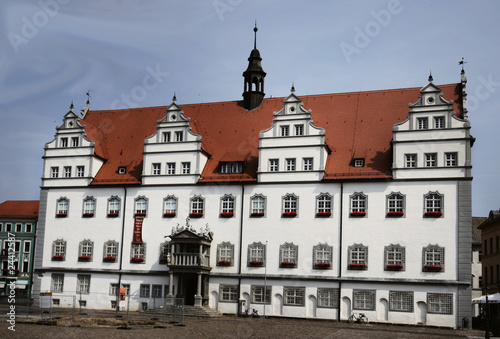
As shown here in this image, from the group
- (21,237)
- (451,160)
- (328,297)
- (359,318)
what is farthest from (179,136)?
(21,237)

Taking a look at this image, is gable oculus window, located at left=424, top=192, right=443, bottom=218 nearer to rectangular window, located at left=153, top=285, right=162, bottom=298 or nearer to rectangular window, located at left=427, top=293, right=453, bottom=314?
rectangular window, located at left=427, top=293, right=453, bottom=314

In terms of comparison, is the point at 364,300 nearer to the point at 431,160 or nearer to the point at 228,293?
the point at 228,293

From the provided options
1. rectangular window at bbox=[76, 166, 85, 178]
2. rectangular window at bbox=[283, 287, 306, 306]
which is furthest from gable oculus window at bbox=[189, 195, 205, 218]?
rectangular window at bbox=[76, 166, 85, 178]

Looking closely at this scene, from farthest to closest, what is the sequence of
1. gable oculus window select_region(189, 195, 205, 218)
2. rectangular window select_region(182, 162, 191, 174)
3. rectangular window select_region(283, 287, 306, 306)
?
rectangular window select_region(182, 162, 191, 174), gable oculus window select_region(189, 195, 205, 218), rectangular window select_region(283, 287, 306, 306)

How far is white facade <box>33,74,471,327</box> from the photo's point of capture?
38750 millimetres

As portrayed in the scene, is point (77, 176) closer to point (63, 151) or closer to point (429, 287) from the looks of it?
point (63, 151)

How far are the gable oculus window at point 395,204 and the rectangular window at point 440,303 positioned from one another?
5420 millimetres

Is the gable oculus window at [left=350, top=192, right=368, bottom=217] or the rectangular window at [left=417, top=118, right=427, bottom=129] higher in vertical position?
the rectangular window at [left=417, top=118, right=427, bottom=129]

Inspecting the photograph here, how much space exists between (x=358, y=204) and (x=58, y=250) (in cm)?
2303

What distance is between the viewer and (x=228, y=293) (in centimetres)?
4253

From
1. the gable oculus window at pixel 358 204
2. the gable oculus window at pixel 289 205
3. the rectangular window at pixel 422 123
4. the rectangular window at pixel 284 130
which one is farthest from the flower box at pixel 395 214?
the rectangular window at pixel 284 130

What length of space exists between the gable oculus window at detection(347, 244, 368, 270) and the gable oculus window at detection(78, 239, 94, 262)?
19.3 meters

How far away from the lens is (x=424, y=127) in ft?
133

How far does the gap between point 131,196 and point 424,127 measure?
2156 cm
